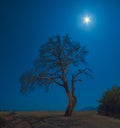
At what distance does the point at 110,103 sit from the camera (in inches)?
1085

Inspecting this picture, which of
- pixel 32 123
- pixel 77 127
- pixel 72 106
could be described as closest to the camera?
pixel 77 127

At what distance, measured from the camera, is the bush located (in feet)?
88.3

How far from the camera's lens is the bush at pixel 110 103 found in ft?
88.3

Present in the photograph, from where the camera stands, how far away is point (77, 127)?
17422mm

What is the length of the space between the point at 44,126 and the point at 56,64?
386 inches

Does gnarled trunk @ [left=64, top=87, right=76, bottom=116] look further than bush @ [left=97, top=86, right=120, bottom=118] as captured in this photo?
No

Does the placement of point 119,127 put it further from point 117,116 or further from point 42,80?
point 42,80

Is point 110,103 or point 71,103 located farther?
point 110,103

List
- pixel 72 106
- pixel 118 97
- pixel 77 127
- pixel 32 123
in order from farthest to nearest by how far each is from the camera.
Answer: pixel 118 97
pixel 72 106
pixel 32 123
pixel 77 127

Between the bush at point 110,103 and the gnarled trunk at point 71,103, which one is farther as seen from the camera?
the bush at point 110,103

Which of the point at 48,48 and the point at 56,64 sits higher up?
the point at 48,48

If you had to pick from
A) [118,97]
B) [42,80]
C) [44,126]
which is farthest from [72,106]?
[44,126]

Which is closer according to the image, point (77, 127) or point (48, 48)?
point (77, 127)

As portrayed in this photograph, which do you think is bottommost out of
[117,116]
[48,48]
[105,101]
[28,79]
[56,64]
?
[117,116]
